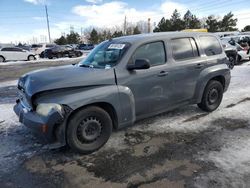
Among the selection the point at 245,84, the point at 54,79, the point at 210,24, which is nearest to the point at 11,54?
the point at 245,84

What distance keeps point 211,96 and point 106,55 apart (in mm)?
2734

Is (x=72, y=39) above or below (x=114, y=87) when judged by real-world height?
above

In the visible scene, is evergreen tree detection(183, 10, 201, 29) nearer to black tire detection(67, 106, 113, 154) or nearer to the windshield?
the windshield

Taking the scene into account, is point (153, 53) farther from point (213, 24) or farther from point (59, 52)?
point (213, 24)

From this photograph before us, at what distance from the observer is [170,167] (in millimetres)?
3885

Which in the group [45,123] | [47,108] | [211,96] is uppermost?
[47,108]

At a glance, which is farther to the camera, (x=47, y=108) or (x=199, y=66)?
(x=199, y=66)

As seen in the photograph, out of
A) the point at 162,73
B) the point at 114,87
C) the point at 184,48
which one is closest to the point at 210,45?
the point at 184,48

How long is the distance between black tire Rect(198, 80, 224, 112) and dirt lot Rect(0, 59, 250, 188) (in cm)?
37

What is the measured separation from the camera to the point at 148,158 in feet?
13.7

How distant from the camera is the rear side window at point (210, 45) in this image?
6.05 m

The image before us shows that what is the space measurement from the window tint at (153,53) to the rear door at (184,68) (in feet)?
0.69

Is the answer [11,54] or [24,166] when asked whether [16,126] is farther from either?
[11,54]

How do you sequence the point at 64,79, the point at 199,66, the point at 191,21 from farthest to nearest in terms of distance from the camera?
the point at 191,21 → the point at 199,66 → the point at 64,79
